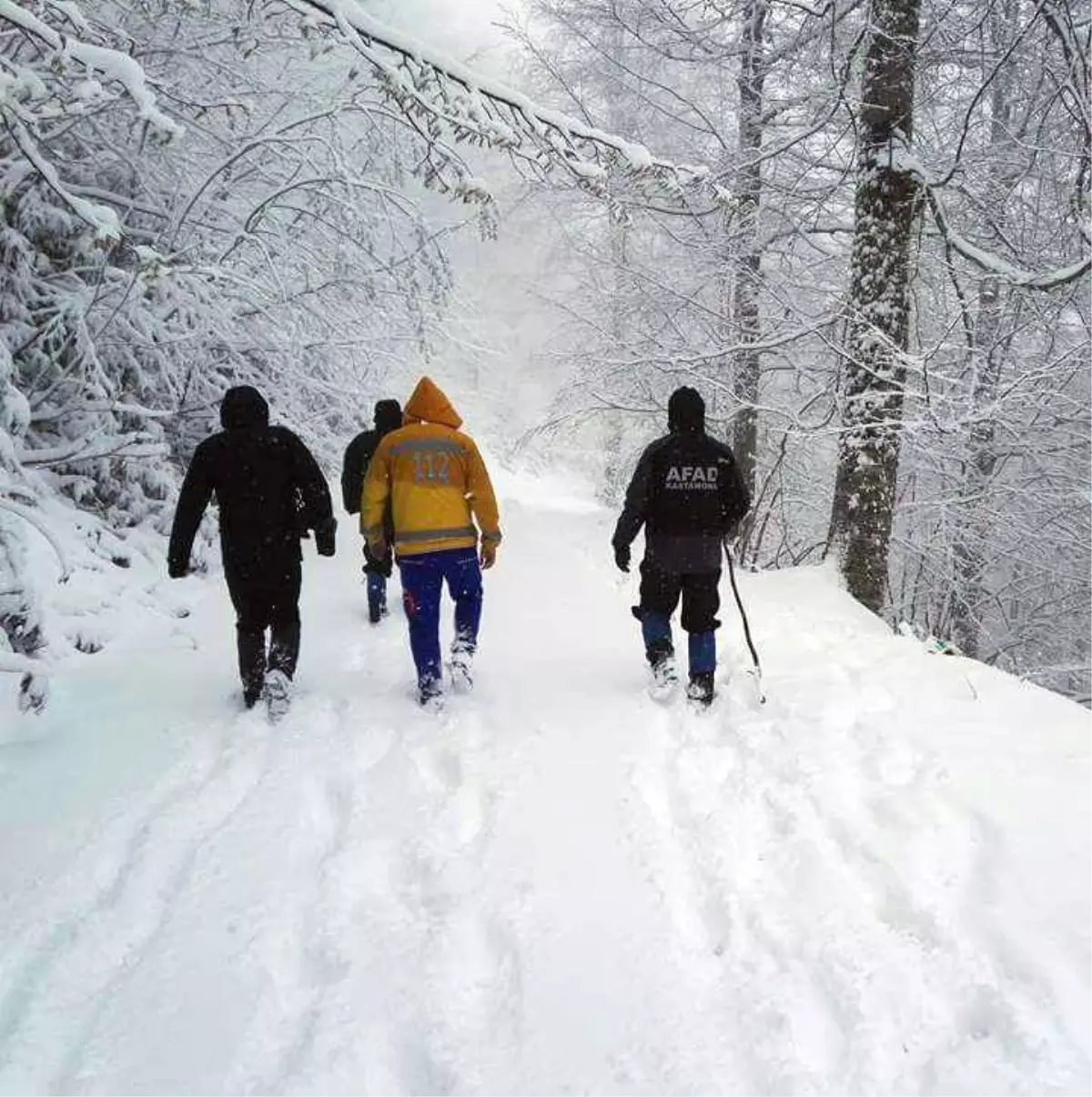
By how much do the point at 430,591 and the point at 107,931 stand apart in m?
2.51

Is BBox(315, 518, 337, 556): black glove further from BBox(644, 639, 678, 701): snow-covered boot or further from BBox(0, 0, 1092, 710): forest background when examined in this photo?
BBox(644, 639, 678, 701): snow-covered boot

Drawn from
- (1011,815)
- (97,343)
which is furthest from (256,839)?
(97,343)

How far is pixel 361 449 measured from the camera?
705cm

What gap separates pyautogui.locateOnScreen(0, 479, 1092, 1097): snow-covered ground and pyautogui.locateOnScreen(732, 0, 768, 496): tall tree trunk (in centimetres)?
512

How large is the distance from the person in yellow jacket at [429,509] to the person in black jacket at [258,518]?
382 millimetres

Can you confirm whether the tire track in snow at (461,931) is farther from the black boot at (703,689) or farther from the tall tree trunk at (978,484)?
the tall tree trunk at (978,484)

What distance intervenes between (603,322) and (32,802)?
9942 mm

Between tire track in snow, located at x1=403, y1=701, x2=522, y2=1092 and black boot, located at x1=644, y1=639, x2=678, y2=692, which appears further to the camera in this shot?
black boot, located at x1=644, y1=639, x2=678, y2=692

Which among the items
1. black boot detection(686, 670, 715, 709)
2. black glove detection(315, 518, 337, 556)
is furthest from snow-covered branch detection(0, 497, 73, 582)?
black boot detection(686, 670, 715, 709)

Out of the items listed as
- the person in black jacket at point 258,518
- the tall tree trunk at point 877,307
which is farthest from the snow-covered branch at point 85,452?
the tall tree trunk at point 877,307

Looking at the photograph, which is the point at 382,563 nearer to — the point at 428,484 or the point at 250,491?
the point at 428,484

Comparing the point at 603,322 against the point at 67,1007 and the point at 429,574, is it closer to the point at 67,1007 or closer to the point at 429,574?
the point at 429,574

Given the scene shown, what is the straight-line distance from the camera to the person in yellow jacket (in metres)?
4.84

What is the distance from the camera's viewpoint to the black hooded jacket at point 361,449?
679cm
